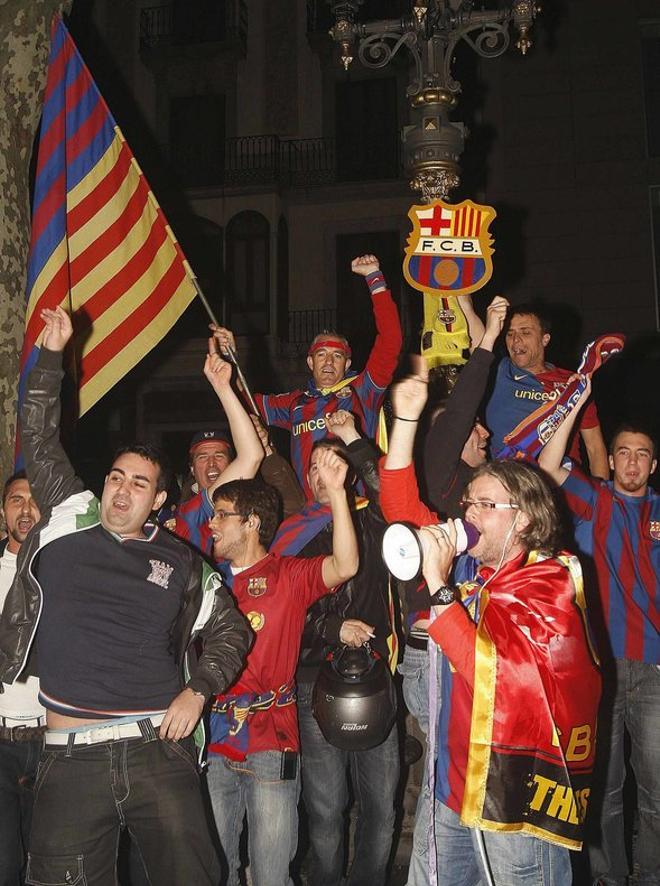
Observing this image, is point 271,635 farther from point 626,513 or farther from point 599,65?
point 599,65

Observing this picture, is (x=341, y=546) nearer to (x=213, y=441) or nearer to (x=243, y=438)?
(x=243, y=438)

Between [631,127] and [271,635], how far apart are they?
1468cm

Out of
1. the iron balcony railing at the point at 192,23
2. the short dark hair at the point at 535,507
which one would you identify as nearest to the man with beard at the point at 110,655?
the short dark hair at the point at 535,507

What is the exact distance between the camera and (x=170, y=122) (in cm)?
2039

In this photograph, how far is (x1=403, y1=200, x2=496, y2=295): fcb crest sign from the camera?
562 cm

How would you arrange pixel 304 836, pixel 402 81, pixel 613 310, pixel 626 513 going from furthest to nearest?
pixel 402 81, pixel 613 310, pixel 304 836, pixel 626 513

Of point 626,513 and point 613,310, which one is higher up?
point 613,310

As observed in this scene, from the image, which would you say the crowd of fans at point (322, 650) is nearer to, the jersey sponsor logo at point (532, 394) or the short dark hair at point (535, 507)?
the short dark hair at point (535, 507)

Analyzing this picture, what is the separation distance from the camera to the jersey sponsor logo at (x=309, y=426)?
5801 mm

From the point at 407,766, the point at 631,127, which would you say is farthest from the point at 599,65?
the point at 407,766

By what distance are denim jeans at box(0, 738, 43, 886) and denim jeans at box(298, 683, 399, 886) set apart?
1.35 meters

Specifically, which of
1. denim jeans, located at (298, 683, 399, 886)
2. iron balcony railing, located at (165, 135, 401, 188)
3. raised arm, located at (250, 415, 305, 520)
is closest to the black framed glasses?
denim jeans, located at (298, 683, 399, 886)

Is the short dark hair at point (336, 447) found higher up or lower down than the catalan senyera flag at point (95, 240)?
lower down

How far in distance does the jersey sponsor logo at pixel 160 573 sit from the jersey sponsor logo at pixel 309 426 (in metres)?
2.16
